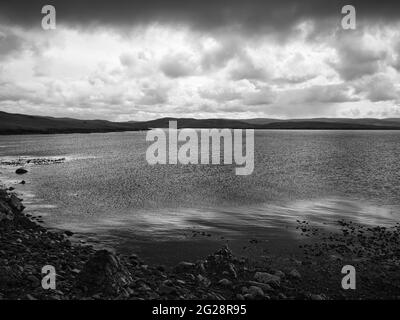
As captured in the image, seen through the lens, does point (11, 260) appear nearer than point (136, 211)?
Yes

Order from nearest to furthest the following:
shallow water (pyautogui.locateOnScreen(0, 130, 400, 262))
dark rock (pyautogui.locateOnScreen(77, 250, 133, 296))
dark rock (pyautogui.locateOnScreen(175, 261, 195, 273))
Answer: dark rock (pyautogui.locateOnScreen(77, 250, 133, 296)), dark rock (pyautogui.locateOnScreen(175, 261, 195, 273)), shallow water (pyautogui.locateOnScreen(0, 130, 400, 262))

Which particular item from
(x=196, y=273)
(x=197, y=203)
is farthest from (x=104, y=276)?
(x=197, y=203)

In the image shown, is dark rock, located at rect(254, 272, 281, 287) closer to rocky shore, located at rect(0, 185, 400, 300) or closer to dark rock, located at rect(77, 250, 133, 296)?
rocky shore, located at rect(0, 185, 400, 300)

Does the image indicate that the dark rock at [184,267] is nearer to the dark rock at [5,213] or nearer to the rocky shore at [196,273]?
the rocky shore at [196,273]

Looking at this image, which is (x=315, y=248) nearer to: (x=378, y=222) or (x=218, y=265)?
(x=218, y=265)

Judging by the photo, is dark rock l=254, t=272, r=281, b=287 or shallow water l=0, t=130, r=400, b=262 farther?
shallow water l=0, t=130, r=400, b=262

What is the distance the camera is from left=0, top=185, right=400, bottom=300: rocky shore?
1508 centimetres

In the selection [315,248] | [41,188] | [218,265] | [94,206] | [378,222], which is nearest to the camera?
[218,265]

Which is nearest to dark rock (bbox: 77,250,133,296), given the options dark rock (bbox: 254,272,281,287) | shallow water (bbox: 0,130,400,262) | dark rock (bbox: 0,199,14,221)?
shallow water (bbox: 0,130,400,262)

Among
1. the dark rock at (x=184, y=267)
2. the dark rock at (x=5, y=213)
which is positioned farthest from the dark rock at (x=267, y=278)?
the dark rock at (x=5, y=213)

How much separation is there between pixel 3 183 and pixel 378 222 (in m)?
47.1
